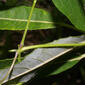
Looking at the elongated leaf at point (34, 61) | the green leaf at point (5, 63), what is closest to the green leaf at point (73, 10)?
the elongated leaf at point (34, 61)

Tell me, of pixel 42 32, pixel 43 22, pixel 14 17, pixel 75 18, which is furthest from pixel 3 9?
pixel 42 32

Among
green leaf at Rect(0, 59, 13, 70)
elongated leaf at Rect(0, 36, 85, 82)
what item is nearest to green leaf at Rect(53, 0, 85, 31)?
elongated leaf at Rect(0, 36, 85, 82)

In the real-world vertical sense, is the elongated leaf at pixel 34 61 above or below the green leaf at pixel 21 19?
below

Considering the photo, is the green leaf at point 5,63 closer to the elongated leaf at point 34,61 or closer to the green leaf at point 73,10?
the elongated leaf at point 34,61

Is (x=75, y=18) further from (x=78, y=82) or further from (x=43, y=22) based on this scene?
(x=78, y=82)

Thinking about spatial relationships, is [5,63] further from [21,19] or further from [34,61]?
[21,19]

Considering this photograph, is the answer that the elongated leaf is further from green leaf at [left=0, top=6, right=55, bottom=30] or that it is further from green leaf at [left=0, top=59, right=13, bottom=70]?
green leaf at [left=0, top=6, right=55, bottom=30]

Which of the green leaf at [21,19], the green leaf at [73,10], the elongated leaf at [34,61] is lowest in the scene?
the elongated leaf at [34,61]
